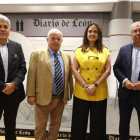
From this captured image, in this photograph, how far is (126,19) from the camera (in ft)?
14.5

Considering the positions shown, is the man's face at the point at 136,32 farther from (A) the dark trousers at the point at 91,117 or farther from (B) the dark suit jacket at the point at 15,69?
(B) the dark suit jacket at the point at 15,69

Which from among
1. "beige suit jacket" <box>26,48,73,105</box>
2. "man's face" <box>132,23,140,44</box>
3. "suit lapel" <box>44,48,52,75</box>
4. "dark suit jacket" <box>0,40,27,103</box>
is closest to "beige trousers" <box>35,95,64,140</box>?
"beige suit jacket" <box>26,48,73,105</box>

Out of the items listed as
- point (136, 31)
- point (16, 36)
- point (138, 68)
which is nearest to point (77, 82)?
point (138, 68)

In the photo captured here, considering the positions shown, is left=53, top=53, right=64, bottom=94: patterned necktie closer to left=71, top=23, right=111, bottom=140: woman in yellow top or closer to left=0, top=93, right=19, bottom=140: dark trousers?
left=71, top=23, right=111, bottom=140: woman in yellow top

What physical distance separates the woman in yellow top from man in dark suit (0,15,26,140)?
A: 0.66 m

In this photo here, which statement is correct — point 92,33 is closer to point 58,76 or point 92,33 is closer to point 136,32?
point 136,32

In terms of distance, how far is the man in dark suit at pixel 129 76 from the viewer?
1.77 m

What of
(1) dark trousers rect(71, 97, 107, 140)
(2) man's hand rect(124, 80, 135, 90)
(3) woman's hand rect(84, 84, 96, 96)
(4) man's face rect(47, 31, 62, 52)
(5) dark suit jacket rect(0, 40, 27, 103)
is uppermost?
(4) man's face rect(47, 31, 62, 52)

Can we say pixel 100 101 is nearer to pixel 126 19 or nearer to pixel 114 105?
pixel 114 105

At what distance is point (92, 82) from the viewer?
1.82 metres

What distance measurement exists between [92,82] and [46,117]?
2.43 ft

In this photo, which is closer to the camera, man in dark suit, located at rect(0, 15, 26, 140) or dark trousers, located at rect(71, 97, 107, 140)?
man in dark suit, located at rect(0, 15, 26, 140)

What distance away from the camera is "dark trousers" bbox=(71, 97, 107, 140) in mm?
1877

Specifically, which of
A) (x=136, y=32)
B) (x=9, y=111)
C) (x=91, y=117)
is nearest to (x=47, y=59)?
(x=9, y=111)
